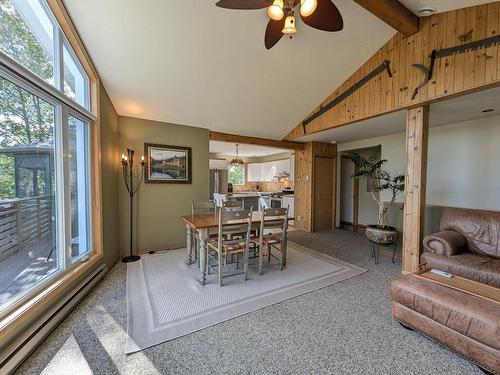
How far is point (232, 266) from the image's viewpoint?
3424mm

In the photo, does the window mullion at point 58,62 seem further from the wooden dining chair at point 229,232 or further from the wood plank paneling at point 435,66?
the wood plank paneling at point 435,66

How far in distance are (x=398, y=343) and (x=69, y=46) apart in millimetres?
4295

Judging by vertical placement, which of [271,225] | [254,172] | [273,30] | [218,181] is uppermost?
[273,30]

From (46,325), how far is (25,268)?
19.9 inches

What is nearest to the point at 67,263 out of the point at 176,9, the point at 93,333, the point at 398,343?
the point at 93,333

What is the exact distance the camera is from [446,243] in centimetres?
263

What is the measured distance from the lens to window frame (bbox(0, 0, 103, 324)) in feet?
5.24

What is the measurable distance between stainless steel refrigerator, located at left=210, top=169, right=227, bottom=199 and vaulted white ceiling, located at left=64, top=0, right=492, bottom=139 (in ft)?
11.7

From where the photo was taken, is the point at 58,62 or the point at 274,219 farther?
the point at 274,219

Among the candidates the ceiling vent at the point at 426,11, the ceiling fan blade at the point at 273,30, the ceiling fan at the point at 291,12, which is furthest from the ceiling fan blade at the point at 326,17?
the ceiling vent at the point at 426,11

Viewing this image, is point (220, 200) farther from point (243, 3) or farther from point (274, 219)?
point (243, 3)

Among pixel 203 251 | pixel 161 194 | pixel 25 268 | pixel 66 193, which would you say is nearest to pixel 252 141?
pixel 161 194

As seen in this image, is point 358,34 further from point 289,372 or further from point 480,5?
point 289,372

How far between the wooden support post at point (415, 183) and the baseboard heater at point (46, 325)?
4.07 metres
